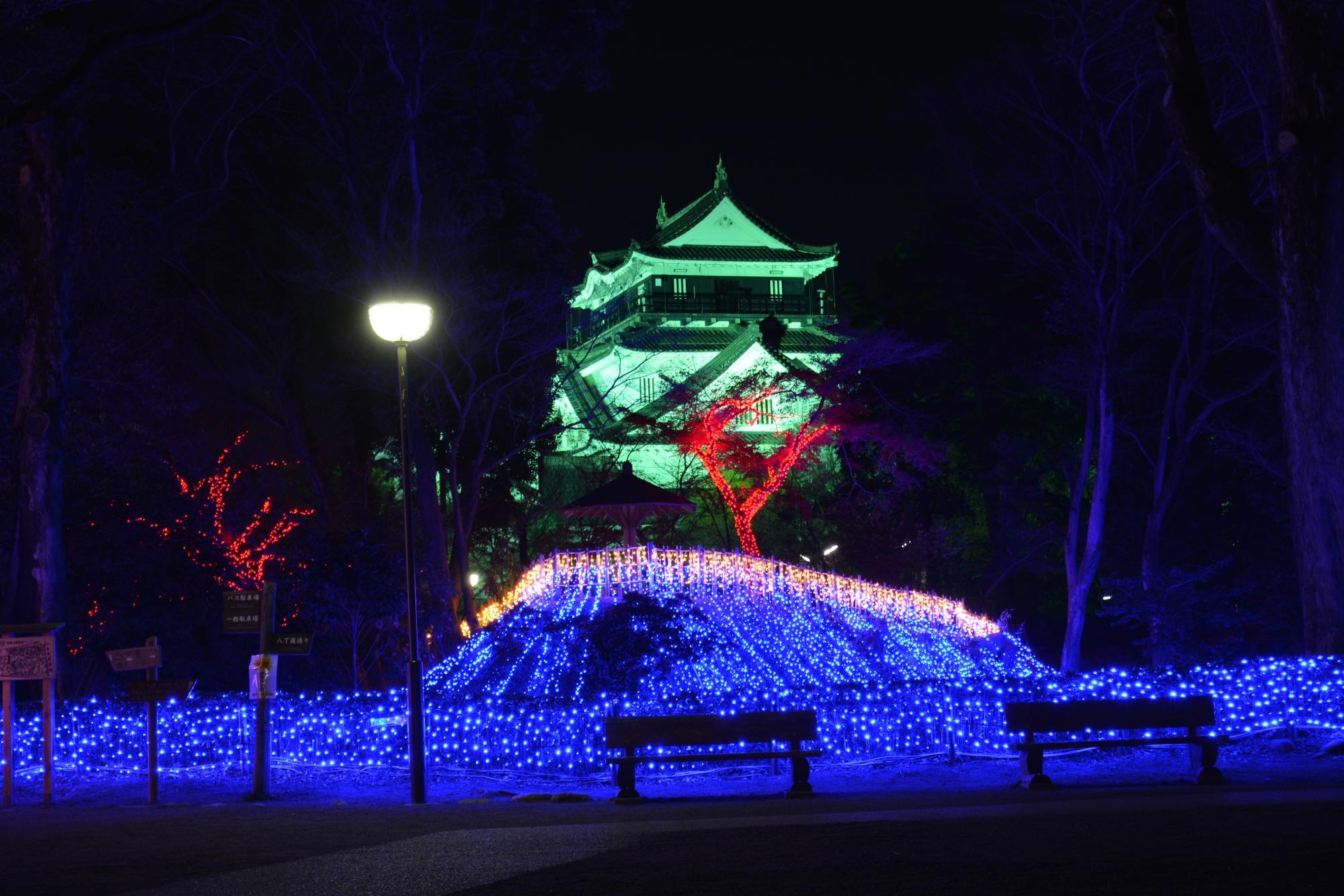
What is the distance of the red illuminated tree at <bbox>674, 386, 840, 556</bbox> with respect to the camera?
34156mm

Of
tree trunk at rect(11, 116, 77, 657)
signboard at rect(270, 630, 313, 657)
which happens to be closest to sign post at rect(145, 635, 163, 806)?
signboard at rect(270, 630, 313, 657)

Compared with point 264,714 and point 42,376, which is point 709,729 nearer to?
point 264,714

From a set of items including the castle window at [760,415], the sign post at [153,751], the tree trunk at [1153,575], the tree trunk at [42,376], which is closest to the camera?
the sign post at [153,751]

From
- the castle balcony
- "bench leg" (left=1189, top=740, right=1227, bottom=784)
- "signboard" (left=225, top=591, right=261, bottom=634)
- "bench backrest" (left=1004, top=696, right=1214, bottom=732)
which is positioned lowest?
"bench leg" (left=1189, top=740, right=1227, bottom=784)

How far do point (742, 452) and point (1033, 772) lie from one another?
2362cm

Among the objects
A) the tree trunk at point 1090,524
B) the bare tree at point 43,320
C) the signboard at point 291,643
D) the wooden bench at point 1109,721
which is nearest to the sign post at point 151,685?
the signboard at point 291,643

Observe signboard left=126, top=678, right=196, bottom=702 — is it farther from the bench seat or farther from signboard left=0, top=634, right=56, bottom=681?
the bench seat

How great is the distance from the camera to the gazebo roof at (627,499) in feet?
75.8

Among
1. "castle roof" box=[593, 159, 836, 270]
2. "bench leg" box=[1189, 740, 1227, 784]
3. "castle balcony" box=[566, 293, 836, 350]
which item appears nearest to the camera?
"bench leg" box=[1189, 740, 1227, 784]

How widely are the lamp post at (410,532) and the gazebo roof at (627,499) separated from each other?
390 inches

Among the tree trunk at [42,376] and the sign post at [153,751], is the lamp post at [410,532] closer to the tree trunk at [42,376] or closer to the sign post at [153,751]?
the sign post at [153,751]

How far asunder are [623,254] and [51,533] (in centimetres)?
3673

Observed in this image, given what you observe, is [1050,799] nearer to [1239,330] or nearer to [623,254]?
[1239,330]

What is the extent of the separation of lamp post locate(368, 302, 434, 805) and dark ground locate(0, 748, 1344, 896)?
59 centimetres
